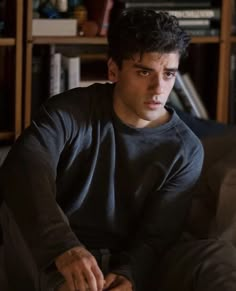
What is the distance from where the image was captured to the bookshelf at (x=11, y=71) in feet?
8.05

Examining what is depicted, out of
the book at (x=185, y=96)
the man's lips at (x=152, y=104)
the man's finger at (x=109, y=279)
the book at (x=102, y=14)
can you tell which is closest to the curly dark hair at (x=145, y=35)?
the man's lips at (x=152, y=104)

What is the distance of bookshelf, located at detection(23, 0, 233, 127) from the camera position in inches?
98.3

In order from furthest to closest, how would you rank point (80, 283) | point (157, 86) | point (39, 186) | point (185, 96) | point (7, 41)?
point (185, 96) < point (7, 41) < point (157, 86) < point (39, 186) < point (80, 283)

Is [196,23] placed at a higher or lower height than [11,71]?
higher

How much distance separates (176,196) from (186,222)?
→ 265 millimetres

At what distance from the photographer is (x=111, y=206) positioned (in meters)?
1.93

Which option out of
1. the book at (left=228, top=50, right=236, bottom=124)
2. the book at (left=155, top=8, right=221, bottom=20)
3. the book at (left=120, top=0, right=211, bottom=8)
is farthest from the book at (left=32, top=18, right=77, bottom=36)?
the book at (left=228, top=50, right=236, bottom=124)

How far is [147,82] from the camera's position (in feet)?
6.10

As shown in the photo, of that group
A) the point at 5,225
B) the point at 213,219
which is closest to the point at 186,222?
the point at 213,219

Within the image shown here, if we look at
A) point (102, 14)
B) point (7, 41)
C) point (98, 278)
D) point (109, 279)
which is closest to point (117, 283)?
point (109, 279)

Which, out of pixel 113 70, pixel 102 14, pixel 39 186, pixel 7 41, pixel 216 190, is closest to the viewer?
pixel 39 186

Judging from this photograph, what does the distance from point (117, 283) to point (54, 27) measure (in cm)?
108

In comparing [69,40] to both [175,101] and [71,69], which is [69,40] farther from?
[175,101]

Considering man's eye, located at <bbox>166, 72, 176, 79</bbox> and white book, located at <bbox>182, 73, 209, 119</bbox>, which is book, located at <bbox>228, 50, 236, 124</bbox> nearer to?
white book, located at <bbox>182, 73, 209, 119</bbox>
